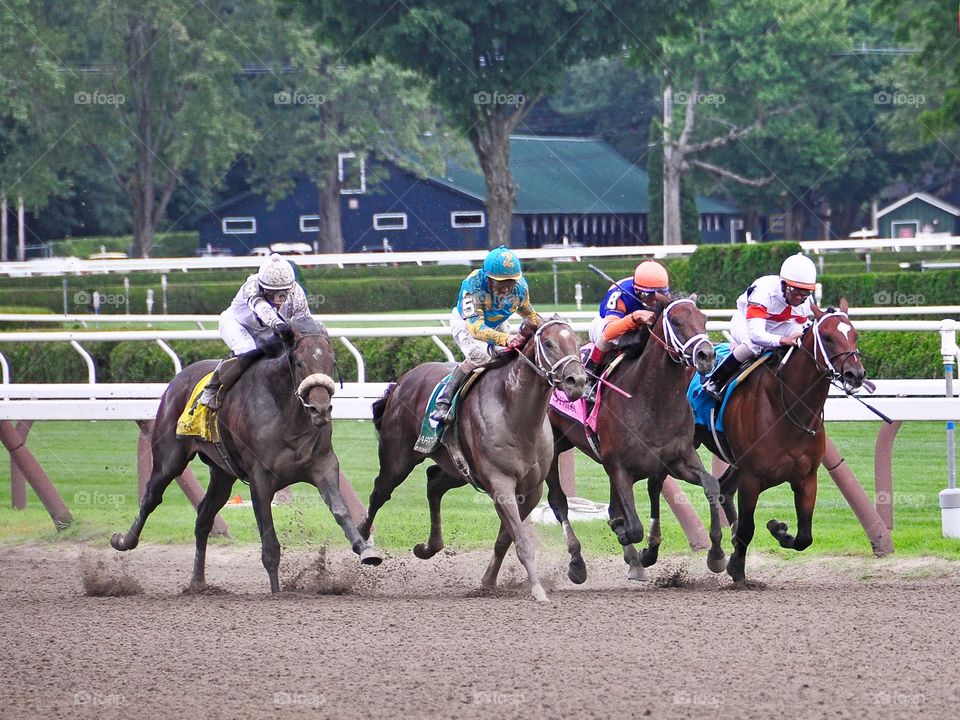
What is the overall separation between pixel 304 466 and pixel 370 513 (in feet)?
2.77

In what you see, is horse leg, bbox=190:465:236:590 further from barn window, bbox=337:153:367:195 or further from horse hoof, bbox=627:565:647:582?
barn window, bbox=337:153:367:195

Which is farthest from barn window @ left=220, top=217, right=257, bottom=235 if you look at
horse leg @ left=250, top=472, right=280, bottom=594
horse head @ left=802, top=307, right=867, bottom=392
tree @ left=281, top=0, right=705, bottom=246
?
horse head @ left=802, top=307, right=867, bottom=392

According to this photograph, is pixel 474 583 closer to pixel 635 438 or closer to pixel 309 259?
pixel 635 438

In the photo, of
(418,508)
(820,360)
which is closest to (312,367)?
(820,360)

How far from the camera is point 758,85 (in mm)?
38250

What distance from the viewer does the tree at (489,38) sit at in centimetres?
2631

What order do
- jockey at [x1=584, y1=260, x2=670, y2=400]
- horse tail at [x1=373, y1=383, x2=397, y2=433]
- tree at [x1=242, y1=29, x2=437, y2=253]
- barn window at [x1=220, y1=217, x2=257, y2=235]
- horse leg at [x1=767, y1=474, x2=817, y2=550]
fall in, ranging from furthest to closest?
barn window at [x1=220, y1=217, x2=257, y2=235] → tree at [x1=242, y1=29, x2=437, y2=253] → horse tail at [x1=373, y1=383, x2=397, y2=433] → jockey at [x1=584, y1=260, x2=670, y2=400] → horse leg at [x1=767, y1=474, x2=817, y2=550]

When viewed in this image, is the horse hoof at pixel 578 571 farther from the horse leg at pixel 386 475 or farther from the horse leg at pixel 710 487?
the horse leg at pixel 386 475

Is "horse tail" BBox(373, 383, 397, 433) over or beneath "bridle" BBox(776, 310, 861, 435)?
beneath

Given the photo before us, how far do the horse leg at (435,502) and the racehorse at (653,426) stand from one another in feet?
3.16

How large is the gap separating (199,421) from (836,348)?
3.26m

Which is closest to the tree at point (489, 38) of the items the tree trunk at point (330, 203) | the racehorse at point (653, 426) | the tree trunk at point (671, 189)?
the tree trunk at point (671, 189)

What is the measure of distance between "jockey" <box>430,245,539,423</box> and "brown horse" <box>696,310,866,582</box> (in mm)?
1233

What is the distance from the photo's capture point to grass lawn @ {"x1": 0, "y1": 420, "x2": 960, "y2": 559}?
29.7 ft
